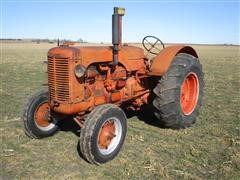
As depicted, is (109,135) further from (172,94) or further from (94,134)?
(172,94)

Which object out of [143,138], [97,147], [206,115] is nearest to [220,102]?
[206,115]

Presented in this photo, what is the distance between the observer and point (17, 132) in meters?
6.63

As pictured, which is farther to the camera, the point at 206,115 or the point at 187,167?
the point at 206,115

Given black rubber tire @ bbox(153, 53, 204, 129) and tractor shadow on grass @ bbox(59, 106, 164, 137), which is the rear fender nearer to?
black rubber tire @ bbox(153, 53, 204, 129)

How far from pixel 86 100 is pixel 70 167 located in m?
1.10

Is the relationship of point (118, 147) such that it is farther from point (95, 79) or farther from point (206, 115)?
point (206, 115)

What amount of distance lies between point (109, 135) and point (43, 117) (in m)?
1.55

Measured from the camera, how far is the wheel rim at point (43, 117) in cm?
605

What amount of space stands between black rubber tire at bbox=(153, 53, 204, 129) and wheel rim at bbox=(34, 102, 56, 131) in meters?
1.99

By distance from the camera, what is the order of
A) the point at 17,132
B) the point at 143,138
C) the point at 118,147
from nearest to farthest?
1. the point at 118,147
2. the point at 143,138
3. the point at 17,132

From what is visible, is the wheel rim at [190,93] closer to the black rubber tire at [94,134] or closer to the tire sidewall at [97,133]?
the tire sidewall at [97,133]

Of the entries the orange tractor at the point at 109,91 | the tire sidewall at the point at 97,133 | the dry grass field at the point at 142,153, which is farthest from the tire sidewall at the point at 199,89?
the tire sidewall at the point at 97,133

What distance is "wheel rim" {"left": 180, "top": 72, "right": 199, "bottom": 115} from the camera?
7039mm

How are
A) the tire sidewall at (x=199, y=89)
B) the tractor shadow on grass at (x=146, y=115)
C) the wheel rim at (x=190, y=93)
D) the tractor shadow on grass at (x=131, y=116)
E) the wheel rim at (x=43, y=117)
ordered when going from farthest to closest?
the tractor shadow on grass at (x=146, y=115)
the wheel rim at (x=190, y=93)
the tractor shadow on grass at (x=131, y=116)
the tire sidewall at (x=199, y=89)
the wheel rim at (x=43, y=117)
